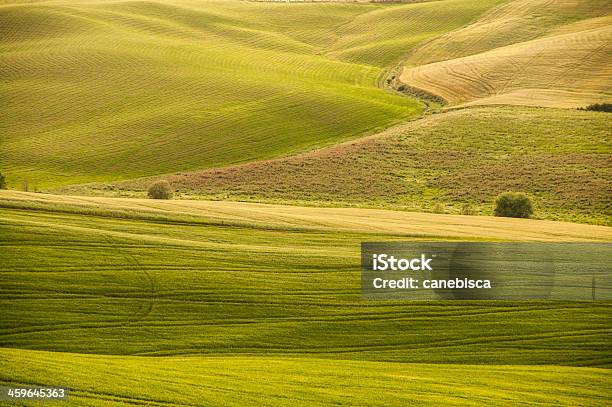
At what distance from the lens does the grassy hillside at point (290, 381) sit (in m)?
15.9

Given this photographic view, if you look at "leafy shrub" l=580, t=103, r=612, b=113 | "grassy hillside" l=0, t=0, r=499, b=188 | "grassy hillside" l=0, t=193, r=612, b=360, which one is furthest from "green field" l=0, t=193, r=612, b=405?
"leafy shrub" l=580, t=103, r=612, b=113

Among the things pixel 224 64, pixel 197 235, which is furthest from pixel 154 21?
pixel 197 235

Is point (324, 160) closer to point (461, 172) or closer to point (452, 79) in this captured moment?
point (461, 172)

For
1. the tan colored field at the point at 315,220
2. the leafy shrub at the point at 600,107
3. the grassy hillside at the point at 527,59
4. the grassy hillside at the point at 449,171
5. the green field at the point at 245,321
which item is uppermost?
the grassy hillside at the point at 527,59

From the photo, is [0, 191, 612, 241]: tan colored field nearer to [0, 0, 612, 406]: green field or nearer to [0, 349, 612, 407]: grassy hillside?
[0, 0, 612, 406]: green field

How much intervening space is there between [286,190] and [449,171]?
10913 millimetres

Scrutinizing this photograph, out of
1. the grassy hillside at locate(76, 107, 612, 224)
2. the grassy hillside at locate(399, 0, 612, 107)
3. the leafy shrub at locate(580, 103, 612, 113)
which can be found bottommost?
the grassy hillside at locate(76, 107, 612, 224)

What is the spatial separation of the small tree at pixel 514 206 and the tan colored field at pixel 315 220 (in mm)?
5281

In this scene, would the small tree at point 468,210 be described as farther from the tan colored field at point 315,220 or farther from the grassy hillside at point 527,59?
the grassy hillside at point 527,59

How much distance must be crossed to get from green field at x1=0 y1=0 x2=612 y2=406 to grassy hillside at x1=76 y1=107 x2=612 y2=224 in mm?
226

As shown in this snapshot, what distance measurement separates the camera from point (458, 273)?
24.1 m

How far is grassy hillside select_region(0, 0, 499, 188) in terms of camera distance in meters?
54.8

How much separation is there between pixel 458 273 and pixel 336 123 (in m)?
39.1

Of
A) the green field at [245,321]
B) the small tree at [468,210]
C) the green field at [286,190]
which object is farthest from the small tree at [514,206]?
the green field at [245,321]
